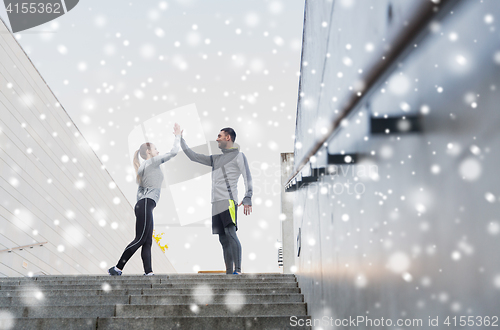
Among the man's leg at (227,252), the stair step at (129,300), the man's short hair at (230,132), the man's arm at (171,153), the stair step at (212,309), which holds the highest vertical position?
the man's short hair at (230,132)

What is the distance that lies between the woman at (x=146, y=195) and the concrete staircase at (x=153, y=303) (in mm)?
453

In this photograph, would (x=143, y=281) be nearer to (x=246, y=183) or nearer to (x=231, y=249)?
(x=231, y=249)

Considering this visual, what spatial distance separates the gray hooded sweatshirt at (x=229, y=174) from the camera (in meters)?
4.58

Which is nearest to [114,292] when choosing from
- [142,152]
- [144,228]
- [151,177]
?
[144,228]

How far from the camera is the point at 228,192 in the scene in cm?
458

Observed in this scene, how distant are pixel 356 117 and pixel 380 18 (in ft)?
1.10

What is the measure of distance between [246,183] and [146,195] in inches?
44.2

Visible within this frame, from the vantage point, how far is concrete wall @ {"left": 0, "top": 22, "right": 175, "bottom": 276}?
527 cm

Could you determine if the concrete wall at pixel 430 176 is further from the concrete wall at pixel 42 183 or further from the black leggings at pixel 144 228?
the concrete wall at pixel 42 183

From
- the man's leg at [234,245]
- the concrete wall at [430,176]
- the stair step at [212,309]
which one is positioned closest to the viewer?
the concrete wall at [430,176]

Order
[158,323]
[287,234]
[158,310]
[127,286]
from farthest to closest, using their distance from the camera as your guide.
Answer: [287,234] → [127,286] → [158,310] → [158,323]

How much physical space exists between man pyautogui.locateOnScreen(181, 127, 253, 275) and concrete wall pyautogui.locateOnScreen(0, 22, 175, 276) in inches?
92.9

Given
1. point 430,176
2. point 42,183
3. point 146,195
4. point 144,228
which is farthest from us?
point 42,183

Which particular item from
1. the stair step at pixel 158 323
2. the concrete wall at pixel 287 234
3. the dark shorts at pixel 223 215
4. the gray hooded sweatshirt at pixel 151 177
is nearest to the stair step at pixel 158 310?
the stair step at pixel 158 323
